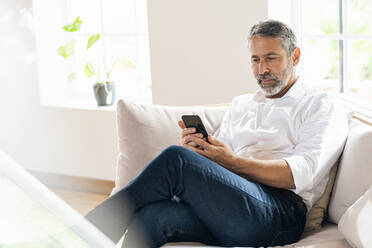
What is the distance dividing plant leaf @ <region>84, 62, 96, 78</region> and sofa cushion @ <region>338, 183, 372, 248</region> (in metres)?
2.38

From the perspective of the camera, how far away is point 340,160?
179cm

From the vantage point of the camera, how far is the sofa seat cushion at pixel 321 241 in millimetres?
1568

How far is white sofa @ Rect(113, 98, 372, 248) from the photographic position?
1.57m

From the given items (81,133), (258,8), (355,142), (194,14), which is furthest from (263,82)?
(81,133)

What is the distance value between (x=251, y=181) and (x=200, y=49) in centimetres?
139

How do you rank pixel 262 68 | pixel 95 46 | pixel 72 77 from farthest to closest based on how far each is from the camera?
pixel 95 46 < pixel 72 77 < pixel 262 68

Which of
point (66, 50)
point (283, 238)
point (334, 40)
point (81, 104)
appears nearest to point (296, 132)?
point (283, 238)

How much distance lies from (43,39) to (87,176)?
3.38 ft

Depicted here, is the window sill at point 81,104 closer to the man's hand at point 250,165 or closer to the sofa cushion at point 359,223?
the man's hand at point 250,165

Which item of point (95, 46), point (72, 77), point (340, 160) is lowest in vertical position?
point (340, 160)

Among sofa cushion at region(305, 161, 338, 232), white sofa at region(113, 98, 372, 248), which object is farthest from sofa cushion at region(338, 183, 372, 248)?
sofa cushion at region(305, 161, 338, 232)

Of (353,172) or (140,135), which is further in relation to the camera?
(140,135)

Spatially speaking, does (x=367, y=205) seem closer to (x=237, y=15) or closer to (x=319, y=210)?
(x=319, y=210)

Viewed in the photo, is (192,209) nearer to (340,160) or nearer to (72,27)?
(340,160)
